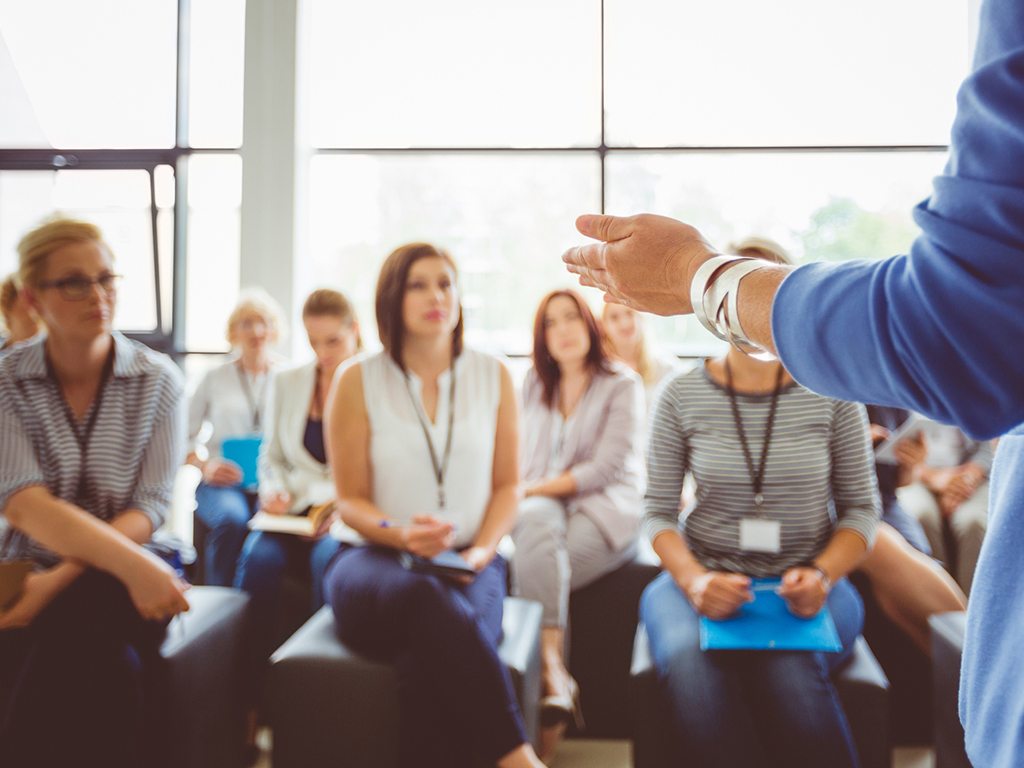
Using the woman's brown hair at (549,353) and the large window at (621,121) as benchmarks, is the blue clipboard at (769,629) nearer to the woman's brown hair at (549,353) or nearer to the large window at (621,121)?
the woman's brown hair at (549,353)

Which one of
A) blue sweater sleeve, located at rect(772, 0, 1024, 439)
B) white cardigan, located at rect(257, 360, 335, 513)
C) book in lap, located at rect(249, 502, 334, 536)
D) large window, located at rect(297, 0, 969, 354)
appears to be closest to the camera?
blue sweater sleeve, located at rect(772, 0, 1024, 439)

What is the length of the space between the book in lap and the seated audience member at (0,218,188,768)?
0.72 meters

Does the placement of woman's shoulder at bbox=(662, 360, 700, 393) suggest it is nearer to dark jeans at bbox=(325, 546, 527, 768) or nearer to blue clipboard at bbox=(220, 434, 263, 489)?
dark jeans at bbox=(325, 546, 527, 768)

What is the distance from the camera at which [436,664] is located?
1.77 metres

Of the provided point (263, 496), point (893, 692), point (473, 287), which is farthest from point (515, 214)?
point (893, 692)

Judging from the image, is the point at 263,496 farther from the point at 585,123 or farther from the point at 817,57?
the point at 817,57

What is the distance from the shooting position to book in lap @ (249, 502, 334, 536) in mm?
2744

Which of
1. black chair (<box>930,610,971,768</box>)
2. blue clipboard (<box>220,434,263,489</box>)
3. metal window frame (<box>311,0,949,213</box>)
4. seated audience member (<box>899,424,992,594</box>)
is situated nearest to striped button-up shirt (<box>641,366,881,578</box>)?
black chair (<box>930,610,971,768</box>)

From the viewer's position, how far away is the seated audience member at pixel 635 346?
3725mm

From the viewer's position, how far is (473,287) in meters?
4.87

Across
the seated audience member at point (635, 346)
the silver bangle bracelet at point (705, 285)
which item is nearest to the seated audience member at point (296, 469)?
the seated audience member at point (635, 346)

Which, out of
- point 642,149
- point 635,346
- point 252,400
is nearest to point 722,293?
point 635,346

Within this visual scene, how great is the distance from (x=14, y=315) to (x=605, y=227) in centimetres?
367

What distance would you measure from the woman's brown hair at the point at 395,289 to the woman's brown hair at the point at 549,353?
904 millimetres
